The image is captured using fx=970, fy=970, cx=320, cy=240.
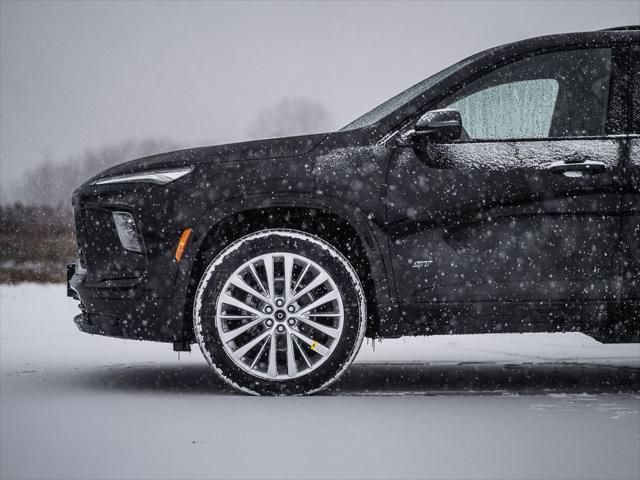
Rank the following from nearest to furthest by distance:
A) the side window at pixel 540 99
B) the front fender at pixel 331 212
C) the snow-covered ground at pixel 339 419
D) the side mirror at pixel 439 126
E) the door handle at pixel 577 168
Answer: the snow-covered ground at pixel 339 419 < the side mirror at pixel 439 126 < the front fender at pixel 331 212 < the door handle at pixel 577 168 < the side window at pixel 540 99

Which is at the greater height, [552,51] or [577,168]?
[552,51]

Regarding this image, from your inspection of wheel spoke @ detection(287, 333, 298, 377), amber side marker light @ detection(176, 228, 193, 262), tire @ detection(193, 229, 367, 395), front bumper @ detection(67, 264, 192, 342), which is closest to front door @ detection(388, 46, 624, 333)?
tire @ detection(193, 229, 367, 395)

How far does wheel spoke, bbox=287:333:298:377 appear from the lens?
16.8 ft

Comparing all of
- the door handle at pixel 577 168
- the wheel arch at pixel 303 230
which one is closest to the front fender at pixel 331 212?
the wheel arch at pixel 303 230

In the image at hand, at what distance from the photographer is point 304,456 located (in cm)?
377

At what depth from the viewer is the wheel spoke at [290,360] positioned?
5.13 meters

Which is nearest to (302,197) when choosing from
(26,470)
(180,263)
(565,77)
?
(180,263)

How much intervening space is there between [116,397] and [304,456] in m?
1.83

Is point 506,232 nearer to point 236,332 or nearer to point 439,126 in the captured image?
point 439,126

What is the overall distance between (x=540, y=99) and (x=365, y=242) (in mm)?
1397

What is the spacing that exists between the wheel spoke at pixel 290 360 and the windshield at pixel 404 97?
1.21 metres

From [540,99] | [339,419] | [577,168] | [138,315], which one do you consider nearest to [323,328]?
[339,419]

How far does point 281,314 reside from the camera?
5.17 metres

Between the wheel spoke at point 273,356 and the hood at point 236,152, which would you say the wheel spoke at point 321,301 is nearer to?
the wheel spoke at point 273,356
